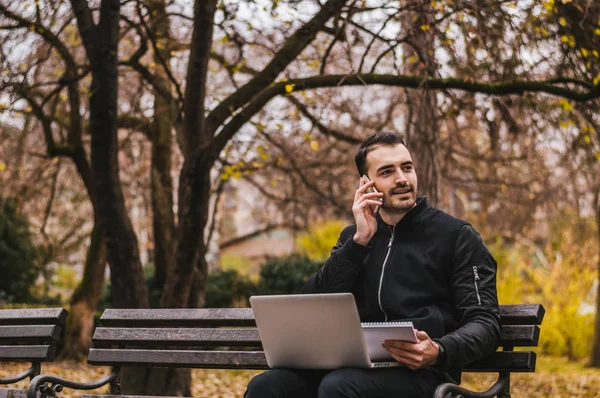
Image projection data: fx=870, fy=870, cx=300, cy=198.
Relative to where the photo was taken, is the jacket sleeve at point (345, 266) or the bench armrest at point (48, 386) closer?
the jacket sleeve at point (345, 266)

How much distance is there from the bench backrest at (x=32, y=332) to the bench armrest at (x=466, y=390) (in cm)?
238

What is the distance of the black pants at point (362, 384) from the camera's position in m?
3.28

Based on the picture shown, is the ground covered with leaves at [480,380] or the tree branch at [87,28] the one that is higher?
the tree branch at [87,28]

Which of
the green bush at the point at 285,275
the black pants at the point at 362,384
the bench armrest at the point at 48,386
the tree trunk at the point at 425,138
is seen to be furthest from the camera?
the green bush at the point at 285,275

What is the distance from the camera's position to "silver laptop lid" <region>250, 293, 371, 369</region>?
3186 mm

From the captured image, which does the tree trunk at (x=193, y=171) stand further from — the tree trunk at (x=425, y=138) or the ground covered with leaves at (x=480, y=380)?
the tree trunk at (x=425, y=138)

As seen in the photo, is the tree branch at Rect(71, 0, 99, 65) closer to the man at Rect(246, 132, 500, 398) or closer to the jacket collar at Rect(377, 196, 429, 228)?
the man at Rect(246, 132, 500, 398)

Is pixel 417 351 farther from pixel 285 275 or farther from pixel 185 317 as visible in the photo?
pixel 285 275

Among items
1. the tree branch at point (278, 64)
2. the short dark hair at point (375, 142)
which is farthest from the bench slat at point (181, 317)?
the tree branch at point (278, 64)

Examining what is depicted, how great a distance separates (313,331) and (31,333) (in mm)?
2157

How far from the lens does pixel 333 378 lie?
10.8ft

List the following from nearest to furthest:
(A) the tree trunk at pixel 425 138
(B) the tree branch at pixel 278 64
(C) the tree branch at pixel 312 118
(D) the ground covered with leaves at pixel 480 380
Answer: (B) the tree branch at pixel 278 64 < (A) the tree trunk at pixel 425 138 < (C) the tree branch at pixel 312 118 < (D) the ground covered with leaves at pixel 480 380

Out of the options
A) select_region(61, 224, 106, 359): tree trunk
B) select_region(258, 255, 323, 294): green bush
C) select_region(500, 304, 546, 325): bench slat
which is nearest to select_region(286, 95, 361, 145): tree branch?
select_region(61, 224, 106, 359): tree trunk

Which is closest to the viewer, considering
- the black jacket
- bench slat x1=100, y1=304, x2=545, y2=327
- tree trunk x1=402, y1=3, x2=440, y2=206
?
the black jacket
